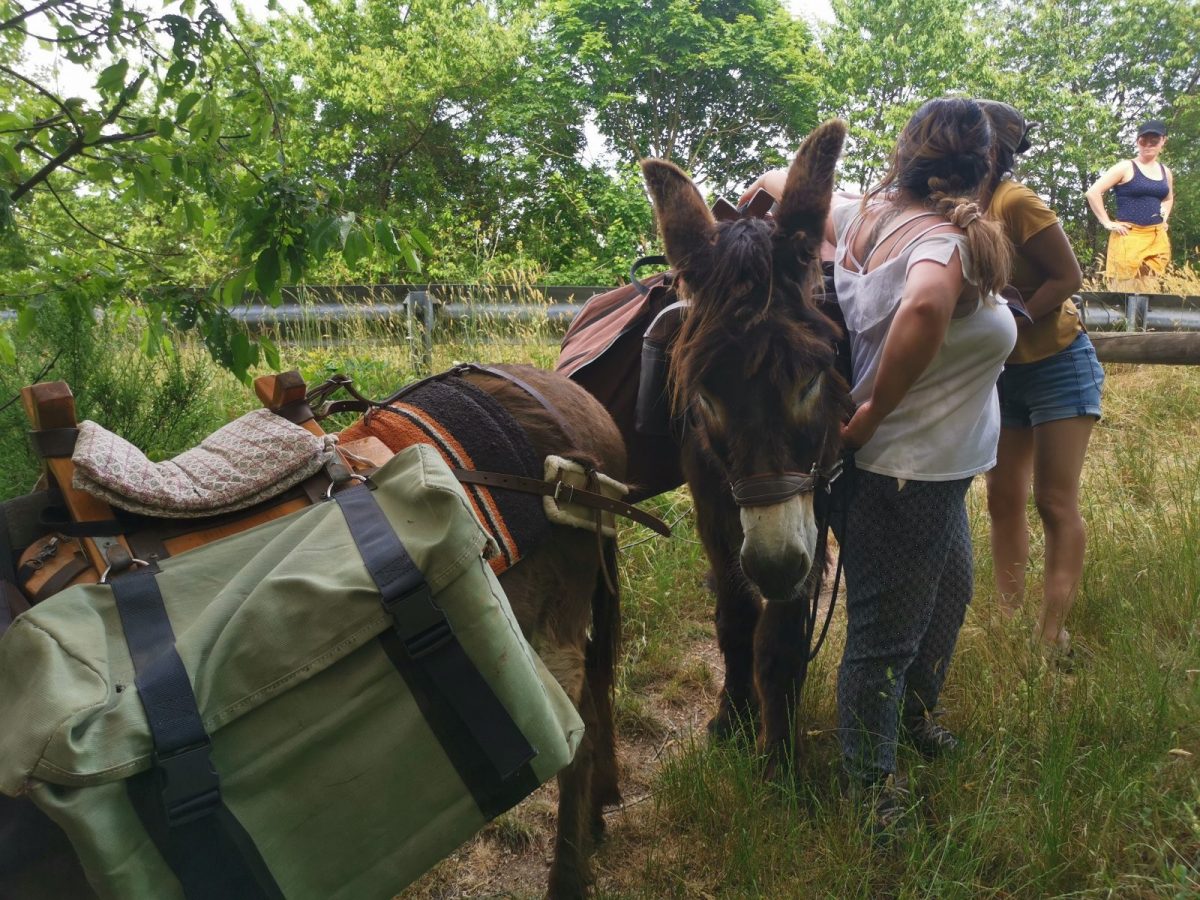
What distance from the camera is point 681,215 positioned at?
2041 millimetres

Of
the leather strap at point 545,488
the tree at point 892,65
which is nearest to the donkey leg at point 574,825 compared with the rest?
the leather strap at point 545,488

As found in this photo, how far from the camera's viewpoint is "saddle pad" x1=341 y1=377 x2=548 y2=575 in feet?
5.26

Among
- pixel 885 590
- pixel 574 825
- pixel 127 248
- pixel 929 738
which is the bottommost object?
pixel 929 738

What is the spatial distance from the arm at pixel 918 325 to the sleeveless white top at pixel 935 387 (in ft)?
0.29

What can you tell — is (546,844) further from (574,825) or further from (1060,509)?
(1060,509)

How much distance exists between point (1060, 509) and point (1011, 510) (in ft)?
0.77

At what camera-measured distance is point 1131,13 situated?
23.2 meters

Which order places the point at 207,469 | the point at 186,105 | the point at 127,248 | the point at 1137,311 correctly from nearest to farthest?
the point at 207,469
the point at 186,105
the point at 127,248
the point at 1137,311

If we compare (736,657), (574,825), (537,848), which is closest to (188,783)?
(574,825)

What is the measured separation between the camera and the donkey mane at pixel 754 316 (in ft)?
6.05

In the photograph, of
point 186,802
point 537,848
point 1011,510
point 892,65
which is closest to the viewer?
point 186,802

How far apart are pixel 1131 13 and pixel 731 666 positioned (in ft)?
96.9

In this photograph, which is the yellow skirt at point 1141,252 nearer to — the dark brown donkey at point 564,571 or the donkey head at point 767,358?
the donkey head at point 767,358

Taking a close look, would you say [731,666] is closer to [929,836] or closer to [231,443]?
[929,836]
